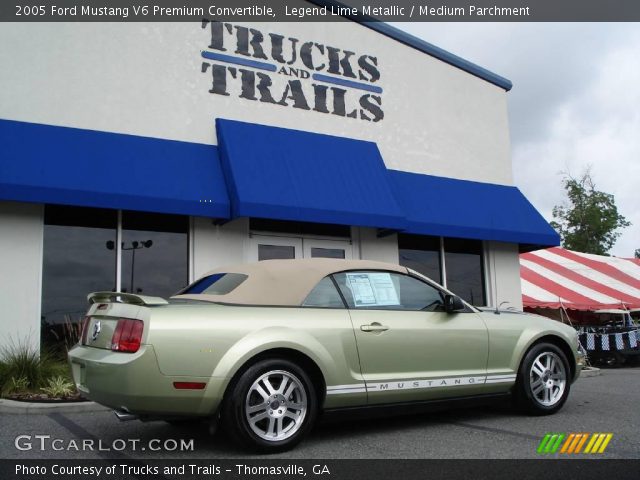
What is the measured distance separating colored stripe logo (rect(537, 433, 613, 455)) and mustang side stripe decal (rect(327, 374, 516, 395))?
0.74 meters

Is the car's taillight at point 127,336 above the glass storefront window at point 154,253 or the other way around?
the other way around

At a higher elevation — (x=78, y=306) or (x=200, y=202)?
(x=200, y=202)

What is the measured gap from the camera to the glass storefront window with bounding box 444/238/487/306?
12.9 metres

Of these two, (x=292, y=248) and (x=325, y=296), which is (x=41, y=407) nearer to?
(x=325, y=296)

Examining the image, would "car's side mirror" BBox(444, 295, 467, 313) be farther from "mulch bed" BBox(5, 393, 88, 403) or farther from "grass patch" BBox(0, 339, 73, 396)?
"grass patch" BBox(0, 339, 73, 396)

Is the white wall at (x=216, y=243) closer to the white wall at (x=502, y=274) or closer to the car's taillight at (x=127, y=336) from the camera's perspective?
the car's taillight at (x=127, y=336)

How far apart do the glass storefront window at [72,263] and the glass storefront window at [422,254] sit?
573 centimetres

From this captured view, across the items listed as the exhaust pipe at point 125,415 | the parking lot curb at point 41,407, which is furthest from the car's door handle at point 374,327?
the parking lot curb at point 41,407

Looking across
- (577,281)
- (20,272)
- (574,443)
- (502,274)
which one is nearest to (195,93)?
(20,272)

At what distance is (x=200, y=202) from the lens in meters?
9.14

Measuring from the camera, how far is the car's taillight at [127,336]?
422cm
